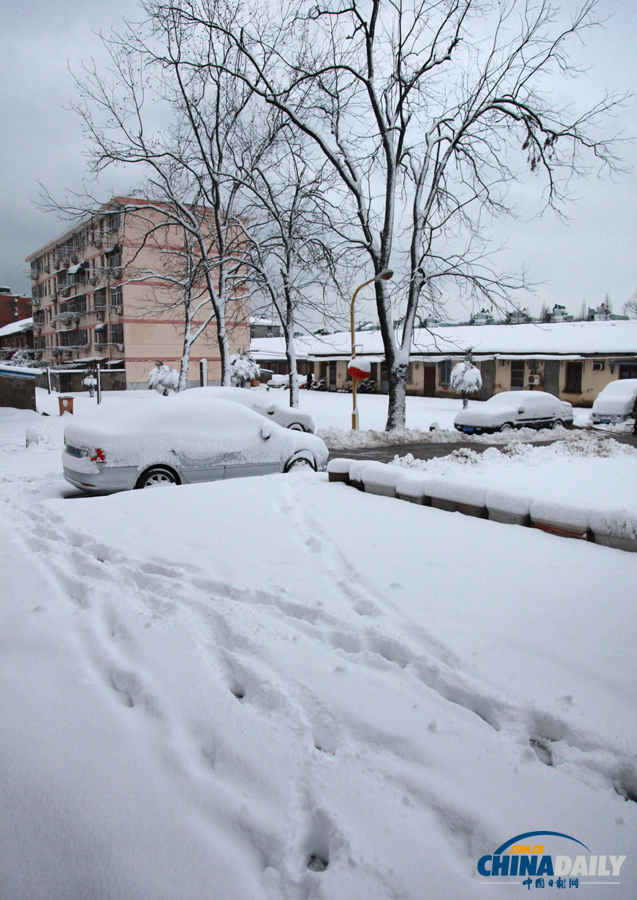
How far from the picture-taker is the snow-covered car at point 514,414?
1892cm

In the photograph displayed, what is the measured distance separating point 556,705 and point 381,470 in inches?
173

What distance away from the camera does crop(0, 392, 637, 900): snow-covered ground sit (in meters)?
1.85

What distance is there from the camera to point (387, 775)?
2.17 metres

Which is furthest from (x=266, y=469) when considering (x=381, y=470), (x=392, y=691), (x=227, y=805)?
(x=227, y=805)

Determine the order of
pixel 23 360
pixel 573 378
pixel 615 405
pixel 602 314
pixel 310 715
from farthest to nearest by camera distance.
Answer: pixel 23 360
pixel 602 314
pixel 573 378
pixel 615 405
pixel 310 715

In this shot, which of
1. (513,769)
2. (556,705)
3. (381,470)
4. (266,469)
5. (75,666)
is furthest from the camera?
(266,469)

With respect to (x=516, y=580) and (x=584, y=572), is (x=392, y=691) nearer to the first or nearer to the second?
(x=516, y=580)

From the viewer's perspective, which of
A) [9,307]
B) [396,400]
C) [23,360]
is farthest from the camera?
[9,307]

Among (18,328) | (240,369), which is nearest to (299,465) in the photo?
(240,369)

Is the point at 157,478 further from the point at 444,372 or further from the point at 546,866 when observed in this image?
the point at 444,372

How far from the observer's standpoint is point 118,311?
44438 millimetres

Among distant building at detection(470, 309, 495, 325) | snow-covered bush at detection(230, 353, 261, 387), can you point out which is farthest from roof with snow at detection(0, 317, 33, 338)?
distant building at detection(470, 309, 495, 325)

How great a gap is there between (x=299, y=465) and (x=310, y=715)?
668cm

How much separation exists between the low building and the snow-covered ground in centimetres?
2222
